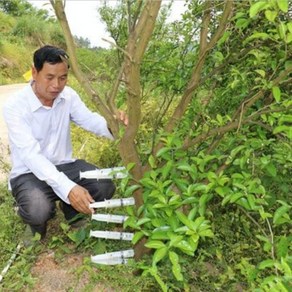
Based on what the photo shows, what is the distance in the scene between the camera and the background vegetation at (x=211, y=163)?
1527 mm

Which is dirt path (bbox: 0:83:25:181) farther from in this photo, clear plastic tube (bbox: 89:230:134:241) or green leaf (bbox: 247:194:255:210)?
green leaf (bbox: 247:194:255:210)

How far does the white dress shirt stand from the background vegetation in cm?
29

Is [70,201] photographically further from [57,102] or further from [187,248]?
[187,248]

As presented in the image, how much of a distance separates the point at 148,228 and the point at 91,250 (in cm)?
77

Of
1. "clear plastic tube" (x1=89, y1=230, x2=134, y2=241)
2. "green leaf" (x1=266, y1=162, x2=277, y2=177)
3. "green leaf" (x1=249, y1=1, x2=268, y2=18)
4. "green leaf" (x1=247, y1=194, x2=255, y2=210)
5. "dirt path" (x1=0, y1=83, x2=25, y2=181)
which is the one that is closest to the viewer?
"green leaf" (x1=249, y1=1, x2=268, y2=18)

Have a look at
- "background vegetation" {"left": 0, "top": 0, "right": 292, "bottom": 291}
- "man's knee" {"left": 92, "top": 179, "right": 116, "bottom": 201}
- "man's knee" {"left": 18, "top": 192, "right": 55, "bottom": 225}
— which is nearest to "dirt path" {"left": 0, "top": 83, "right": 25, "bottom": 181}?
"background vegetation" {"left": 0, "top": 0, "right": 292, "bottom": 291}

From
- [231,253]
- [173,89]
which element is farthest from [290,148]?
[231,253]

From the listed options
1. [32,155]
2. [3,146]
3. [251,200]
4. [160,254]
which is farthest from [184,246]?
[3,146]

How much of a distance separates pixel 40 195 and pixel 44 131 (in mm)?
380

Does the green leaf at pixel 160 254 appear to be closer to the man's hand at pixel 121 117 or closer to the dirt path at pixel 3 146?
the man's hand at pixel 121 117

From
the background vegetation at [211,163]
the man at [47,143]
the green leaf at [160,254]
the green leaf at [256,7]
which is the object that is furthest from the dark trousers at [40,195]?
the green leaf at [256,7]

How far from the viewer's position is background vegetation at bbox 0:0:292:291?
1.53 m

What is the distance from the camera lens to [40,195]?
241 centimetres

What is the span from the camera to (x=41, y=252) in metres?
2.44
